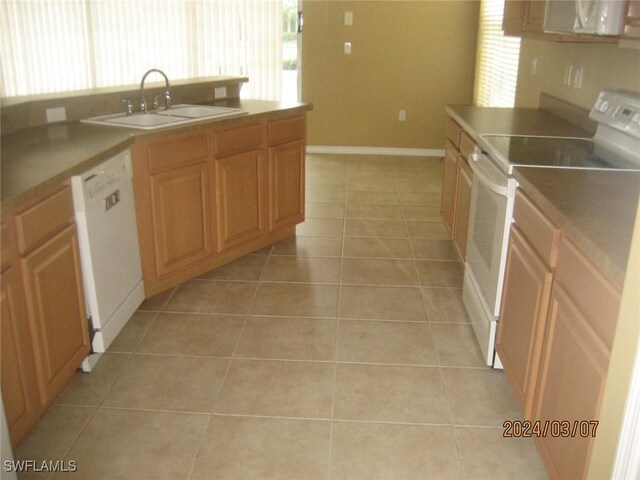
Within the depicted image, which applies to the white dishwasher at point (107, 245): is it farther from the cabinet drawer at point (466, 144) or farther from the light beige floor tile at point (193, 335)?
the cabinet drawer at point (466, 144)

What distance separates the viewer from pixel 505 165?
7.74 feet

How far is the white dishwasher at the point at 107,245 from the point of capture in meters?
2.33

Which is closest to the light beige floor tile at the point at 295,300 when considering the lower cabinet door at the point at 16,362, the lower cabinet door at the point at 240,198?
the lower cabinet door at the point at 240,198

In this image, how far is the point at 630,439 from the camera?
1.15 m

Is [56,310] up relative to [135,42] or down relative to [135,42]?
down

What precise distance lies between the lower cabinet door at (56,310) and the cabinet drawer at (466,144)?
200 centimetres

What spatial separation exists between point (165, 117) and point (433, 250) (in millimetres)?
1870

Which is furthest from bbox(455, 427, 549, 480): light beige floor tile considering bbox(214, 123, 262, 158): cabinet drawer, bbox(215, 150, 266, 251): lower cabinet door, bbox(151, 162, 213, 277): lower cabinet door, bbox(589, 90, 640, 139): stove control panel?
bbox(214, 123, 262, 158): cabinet drawer

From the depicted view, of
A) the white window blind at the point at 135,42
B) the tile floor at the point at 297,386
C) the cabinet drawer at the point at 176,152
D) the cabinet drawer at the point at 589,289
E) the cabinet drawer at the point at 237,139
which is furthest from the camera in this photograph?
the white window blind at the point at 135,42

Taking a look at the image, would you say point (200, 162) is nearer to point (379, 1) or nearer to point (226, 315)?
point (226, 315)

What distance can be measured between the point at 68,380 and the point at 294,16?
5.15 m

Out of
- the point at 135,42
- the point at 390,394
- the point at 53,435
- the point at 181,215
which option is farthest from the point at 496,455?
the point at 135,42

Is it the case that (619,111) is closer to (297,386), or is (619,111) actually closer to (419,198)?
(297,386)

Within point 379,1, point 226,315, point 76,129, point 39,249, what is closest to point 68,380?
point 39,249
